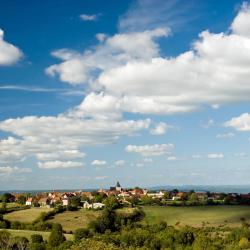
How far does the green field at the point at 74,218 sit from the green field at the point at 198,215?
1711 cm

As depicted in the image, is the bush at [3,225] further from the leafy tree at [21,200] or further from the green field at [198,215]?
the leafy tree at [21,200]

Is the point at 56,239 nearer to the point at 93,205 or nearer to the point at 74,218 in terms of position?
the point at 74,218

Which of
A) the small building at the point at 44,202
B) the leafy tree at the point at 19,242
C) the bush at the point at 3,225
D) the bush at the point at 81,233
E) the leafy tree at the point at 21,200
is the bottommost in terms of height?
the leafy tree at the point at 19,242

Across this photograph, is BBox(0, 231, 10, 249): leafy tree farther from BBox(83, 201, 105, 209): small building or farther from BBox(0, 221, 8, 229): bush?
BBox(83, 201, 105, 209): small building

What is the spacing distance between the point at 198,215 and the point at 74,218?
37.6 meters

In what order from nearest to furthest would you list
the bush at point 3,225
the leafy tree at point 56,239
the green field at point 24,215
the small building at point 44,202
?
the leafy tree at point 56,239 < the bush at point 3,225 < the green field at point 24,215 < the small building at point 44,202

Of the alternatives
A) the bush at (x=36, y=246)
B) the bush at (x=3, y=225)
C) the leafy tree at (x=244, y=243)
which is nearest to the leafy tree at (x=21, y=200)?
the bush at (x=3, y=225)

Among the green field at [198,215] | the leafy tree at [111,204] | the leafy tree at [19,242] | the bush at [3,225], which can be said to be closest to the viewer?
the leafy tree at [19,242]

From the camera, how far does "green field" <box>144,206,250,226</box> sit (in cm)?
13965

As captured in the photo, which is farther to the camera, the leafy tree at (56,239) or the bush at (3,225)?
the bush at (3,225)

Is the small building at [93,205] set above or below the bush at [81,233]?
above

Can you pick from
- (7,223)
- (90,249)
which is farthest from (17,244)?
(90,249)

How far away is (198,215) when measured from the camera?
149000 mm

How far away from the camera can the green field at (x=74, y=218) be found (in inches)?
5317
